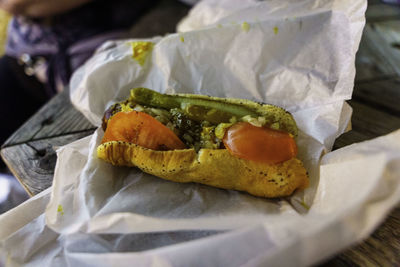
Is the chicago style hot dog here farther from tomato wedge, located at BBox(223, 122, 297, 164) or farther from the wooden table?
the wooden table

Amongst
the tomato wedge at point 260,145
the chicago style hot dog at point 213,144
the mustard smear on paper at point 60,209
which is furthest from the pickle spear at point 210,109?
the mustard smear on paper at point 60,209

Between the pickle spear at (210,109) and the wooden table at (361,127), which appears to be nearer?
A: the wooden table at (361,127)

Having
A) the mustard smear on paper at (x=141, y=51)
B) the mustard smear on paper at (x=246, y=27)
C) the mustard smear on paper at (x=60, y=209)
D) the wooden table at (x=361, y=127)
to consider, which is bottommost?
the wooden table at (x=361, y=127)

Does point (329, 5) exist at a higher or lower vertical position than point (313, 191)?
higher

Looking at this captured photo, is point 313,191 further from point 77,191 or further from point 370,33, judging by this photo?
point 370,33

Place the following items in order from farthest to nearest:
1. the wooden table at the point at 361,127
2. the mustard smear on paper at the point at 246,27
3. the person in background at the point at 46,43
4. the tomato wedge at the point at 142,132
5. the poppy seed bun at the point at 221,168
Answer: the person in background at the point at 46,43, the mustard smear on paper at the point at 246,27, the tomato wedge at the point at 142,132, the poppy seed bun at the point at 221,168, the wooden table at the point at 361,127

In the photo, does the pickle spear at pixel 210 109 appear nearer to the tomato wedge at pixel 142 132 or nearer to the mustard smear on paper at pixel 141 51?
the tomato wedge at pixel 142 132

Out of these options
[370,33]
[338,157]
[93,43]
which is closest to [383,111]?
[338,157]

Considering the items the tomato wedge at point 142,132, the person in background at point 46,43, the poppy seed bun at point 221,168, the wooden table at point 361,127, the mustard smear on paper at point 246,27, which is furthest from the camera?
the person in background at point 46,43

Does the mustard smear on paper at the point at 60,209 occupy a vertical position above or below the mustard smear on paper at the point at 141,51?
below
